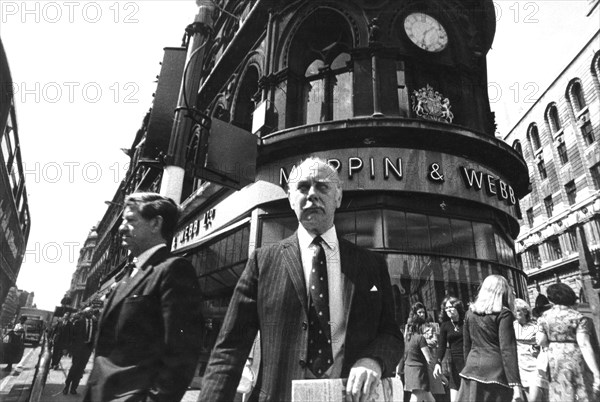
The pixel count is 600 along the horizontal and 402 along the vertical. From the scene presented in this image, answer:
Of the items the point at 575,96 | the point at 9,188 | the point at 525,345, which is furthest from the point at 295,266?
the point at 575,96

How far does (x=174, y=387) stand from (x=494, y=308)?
3.80 metres

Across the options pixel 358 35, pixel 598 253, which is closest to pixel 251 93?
pixel 358 35

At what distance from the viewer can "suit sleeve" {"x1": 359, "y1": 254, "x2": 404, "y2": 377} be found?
176 cm

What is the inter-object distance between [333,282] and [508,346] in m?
3.13

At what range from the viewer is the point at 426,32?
12727mm

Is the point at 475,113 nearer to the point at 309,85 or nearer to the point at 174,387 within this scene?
the point at 309,85

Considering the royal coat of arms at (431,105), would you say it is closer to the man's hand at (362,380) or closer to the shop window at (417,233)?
the shop window at (417,233)

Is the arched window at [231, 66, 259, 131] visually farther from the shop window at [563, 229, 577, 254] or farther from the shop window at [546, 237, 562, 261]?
the shop window at [546, 237, 562, 261]

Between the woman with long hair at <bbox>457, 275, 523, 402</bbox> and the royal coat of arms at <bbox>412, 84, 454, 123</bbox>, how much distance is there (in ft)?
26.3

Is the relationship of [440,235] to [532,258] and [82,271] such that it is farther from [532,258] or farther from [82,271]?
[82,271]

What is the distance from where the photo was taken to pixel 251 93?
51.7ft

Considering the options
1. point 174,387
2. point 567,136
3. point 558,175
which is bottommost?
point 174,387

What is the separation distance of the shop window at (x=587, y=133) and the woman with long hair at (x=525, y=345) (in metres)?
32.0

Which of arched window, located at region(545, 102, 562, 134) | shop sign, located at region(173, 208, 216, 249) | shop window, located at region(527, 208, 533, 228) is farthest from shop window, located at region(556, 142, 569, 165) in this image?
shop sign, located at region(173, 208, 216, 249)
